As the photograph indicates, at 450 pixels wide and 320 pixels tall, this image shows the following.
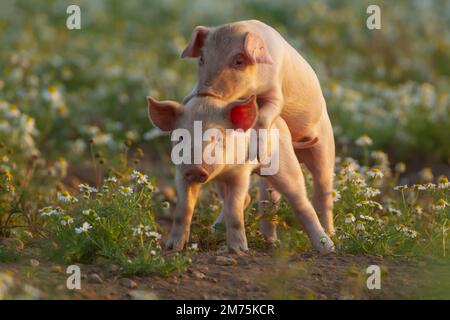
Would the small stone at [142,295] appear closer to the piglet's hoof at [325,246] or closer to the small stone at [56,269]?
the small stone at [56,269]

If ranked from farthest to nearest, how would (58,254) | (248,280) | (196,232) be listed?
1. (196,232)
2. (58,254)
3. (248,280)

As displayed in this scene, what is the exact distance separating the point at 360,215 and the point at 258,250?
714 mm

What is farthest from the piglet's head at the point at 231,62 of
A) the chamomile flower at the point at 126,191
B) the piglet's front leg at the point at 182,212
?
the chamomile flower at the point at 126,191

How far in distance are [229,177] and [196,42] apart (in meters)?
0.82

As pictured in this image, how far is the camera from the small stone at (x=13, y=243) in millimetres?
5761

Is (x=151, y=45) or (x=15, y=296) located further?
(x=151, y=45)

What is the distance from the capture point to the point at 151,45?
47.3 ft

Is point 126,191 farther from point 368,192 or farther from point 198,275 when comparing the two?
point 368,192

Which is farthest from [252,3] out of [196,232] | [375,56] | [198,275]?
[198,275]

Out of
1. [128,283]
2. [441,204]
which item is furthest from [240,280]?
[441,204]

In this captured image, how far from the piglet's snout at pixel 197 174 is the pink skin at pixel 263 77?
46 centimetres
